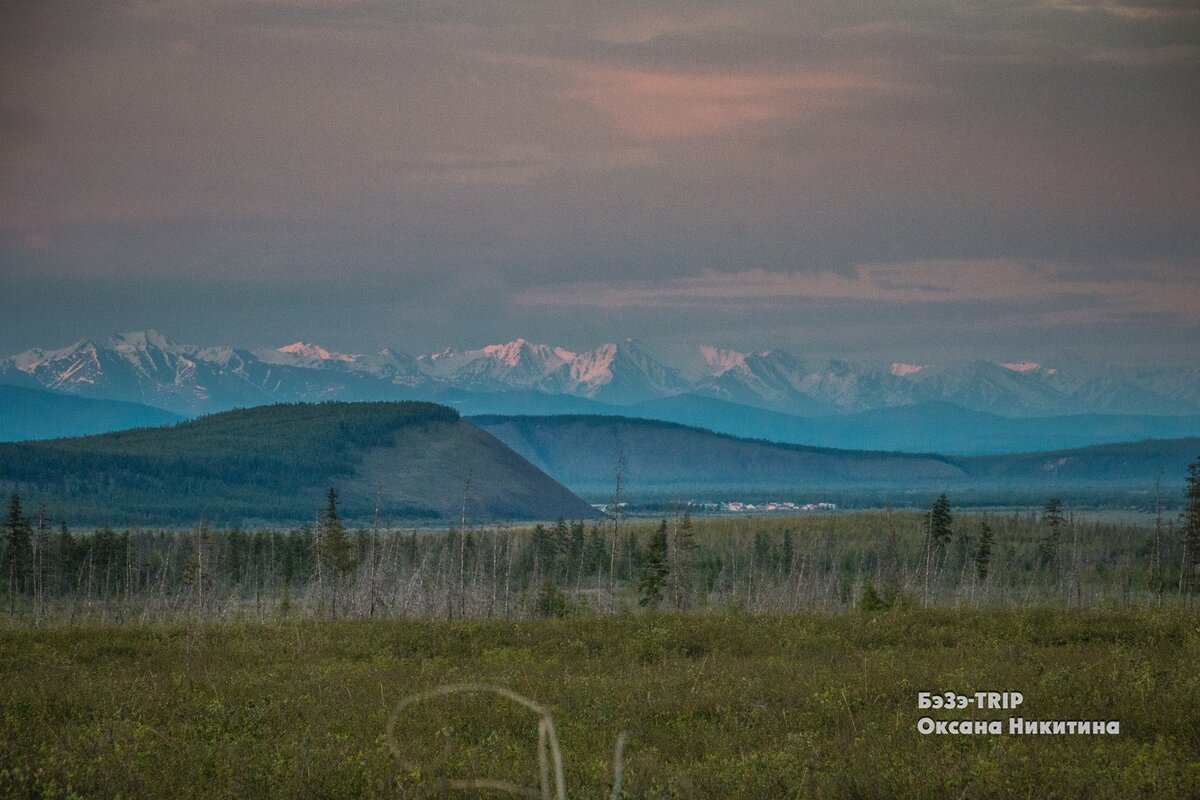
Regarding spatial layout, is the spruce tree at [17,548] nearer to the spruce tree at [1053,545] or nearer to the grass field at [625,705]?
the grass field at [625,705]

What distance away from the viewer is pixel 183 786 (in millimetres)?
13805

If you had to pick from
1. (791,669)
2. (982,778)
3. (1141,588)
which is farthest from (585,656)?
(1141,588)

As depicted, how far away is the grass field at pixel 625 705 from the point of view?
13.9 m

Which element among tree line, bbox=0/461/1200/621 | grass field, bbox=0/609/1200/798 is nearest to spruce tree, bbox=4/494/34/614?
tree line, bbox=0/461/1200/621

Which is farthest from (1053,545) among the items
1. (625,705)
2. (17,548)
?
(625,705)

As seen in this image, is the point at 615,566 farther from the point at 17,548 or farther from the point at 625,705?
the point at 625,705

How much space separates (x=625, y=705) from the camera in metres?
19.3

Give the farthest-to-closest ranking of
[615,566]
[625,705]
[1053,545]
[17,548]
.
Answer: [615,566] → [1053,545] → [17,548] → [625,705]

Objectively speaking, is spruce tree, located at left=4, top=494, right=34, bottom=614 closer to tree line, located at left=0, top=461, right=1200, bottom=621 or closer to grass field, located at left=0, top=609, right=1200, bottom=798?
tree line, located at left=0, top=461, right=1200, bottom=621

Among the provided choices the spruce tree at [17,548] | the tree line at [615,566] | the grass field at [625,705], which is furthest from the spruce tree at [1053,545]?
the spruce tree at [17,548]

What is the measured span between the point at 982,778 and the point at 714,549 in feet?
404

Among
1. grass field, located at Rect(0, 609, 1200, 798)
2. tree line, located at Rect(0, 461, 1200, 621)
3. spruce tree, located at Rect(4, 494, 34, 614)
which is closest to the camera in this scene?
grass field, located at Rect(0, 609, 1200, 798)

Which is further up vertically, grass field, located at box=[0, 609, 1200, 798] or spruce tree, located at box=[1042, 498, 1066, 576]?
grass field, located at box=[0, 609, 1200, 798]

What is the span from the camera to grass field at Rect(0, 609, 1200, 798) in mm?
13938
